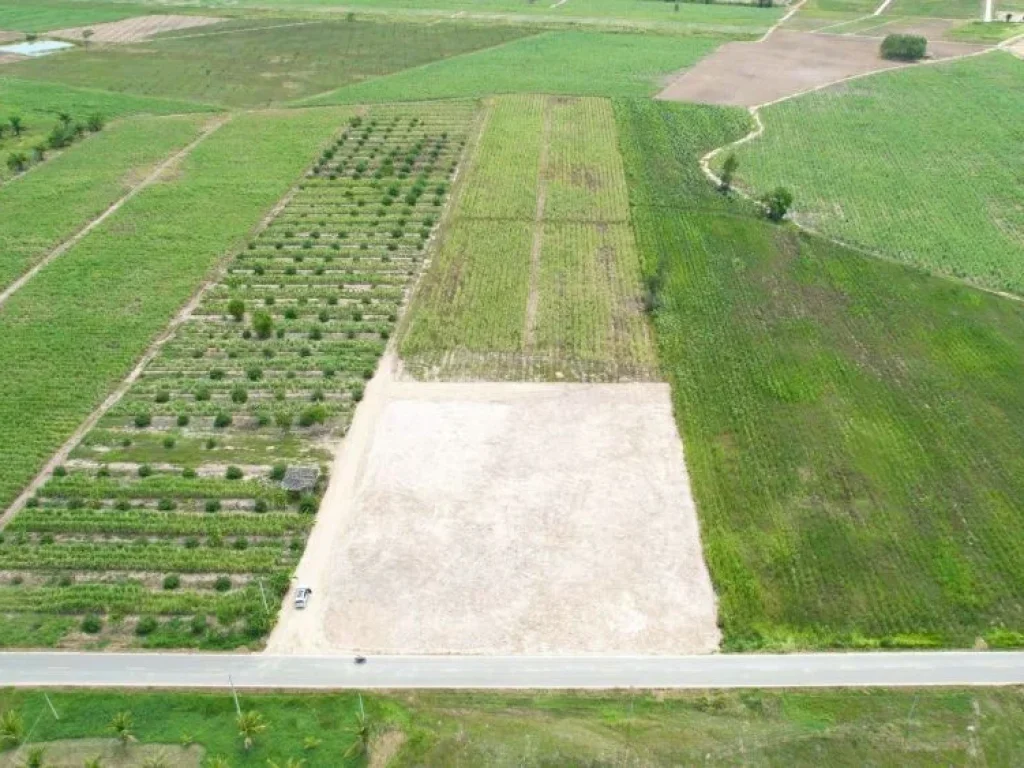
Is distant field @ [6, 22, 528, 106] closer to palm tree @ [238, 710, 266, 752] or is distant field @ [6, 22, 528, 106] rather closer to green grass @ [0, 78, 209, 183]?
green grass @ [0, 78, 209, 183]

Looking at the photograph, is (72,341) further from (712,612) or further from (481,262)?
(712,612)

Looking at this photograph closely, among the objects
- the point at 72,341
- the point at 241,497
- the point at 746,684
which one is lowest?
the point at 746,684

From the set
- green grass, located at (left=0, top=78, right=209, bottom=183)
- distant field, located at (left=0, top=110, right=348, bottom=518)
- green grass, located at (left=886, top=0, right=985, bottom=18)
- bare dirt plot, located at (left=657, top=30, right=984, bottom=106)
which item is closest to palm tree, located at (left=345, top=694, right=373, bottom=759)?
distant field, located at (left=0, top=110, right=348, bottom=518)

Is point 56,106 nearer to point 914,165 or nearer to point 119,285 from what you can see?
point 119,285

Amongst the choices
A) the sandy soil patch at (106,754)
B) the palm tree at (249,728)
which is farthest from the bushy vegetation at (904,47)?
the sandy soil patch at (106,754)

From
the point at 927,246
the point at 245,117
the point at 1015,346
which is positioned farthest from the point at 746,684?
the point at 245,117

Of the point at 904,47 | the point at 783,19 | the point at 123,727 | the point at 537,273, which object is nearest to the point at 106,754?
the point at 123,727
